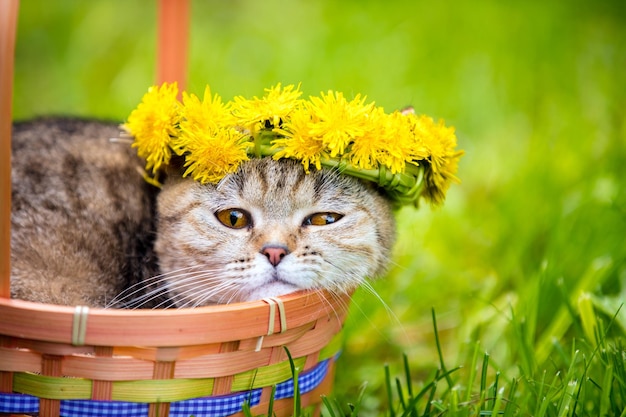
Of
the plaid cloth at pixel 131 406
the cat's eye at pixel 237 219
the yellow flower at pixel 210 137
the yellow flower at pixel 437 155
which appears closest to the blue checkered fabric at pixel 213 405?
the plaid cloth at pixel 131 406

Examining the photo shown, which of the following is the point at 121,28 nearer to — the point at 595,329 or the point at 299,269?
the point at 299,269

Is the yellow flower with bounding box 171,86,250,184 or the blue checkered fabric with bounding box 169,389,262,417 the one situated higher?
the yellow flower with bounding box 171,86,250,184

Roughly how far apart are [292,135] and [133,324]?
477 mm

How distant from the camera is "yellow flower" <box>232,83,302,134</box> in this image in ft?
4.77

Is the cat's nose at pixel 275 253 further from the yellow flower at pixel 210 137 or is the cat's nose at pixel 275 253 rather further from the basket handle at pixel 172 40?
the basket handle at pixel 172 40

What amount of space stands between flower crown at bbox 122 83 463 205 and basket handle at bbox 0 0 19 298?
33 centimetres

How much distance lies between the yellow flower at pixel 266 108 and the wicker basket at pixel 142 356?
14.2 inches

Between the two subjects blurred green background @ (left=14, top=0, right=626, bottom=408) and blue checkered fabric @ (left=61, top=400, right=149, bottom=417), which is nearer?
blue checkered fabric @ (left=61, top=400, right=149, bottom=417)

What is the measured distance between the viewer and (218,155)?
1.48 meters

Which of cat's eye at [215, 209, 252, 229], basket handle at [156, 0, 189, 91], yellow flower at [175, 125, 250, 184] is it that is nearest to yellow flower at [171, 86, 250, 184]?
yellow flower at [175, 125, 250, 184]

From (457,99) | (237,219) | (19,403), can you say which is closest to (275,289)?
(237,219)

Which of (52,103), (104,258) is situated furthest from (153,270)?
(52,103)

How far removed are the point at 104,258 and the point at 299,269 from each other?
515mm

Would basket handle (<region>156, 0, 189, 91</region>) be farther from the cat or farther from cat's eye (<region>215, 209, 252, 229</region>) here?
cat's eye (<region>215, 209, 252, 229</region>)
